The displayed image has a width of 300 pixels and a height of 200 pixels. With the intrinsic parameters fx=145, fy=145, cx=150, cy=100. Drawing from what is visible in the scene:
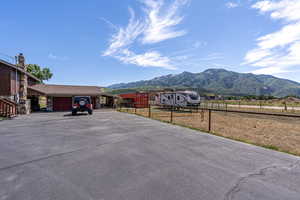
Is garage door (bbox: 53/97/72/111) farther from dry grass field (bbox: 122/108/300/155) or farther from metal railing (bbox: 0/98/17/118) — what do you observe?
dry grass field (bbox: 122/108/300/155)

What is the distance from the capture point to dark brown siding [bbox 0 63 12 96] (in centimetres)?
1781

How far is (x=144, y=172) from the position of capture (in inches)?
144

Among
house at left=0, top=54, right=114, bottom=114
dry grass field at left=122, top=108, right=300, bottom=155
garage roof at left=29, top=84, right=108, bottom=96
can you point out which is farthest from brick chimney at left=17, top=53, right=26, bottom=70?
dry grass field at left=122, top=108, right=300, bottom=155

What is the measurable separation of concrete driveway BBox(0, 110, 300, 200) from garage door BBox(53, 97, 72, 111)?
19.8 m

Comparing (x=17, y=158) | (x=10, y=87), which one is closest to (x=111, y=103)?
(x=10, y=87)

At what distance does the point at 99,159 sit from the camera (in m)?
4.43

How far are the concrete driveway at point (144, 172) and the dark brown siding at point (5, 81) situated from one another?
55.8 feet

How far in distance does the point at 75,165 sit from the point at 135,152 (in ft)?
6.19

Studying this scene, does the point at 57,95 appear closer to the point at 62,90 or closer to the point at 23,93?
the point at 62,90

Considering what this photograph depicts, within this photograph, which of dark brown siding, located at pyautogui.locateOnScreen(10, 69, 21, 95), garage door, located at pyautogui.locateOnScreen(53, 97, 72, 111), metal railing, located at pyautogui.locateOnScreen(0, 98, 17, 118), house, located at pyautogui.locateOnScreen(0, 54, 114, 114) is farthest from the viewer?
garage door, located at pyautogui.locateOnScreen(53, 97, 72, 111)

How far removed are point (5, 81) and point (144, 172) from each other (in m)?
23.4

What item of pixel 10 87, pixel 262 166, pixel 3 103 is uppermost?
pixel 10 87

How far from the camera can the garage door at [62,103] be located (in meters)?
23.4

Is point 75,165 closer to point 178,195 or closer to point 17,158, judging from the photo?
point 17,158
